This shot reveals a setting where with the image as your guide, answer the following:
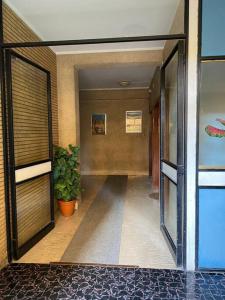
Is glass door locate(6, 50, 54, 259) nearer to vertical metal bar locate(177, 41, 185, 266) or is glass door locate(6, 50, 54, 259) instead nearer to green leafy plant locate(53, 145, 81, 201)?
green leafy plant locate(53, 145, 81, 201)

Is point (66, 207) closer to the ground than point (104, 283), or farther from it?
farther from it

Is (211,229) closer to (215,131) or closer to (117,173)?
(215,131)

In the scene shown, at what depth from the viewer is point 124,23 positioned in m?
3.10

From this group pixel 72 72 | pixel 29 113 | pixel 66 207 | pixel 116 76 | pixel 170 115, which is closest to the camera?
pixel 29 113

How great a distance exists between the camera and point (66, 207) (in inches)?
156

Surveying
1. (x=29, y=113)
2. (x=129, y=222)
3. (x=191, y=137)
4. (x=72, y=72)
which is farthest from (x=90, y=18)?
(x=129, y=222)

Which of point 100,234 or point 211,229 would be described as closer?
point 211,229

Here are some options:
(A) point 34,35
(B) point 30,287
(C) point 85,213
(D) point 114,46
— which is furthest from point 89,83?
(B) point 30,287

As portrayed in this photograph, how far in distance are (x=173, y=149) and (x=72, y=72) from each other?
2.37 m

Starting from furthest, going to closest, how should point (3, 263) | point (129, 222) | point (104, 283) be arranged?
point (129, 222), point (3, 263), point (104, 283)

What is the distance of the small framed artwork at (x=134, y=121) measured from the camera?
7.98m

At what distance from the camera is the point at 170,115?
10.5ft

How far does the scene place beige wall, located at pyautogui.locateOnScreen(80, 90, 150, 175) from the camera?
26.1 feet

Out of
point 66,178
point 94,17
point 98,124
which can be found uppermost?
point 94,17
